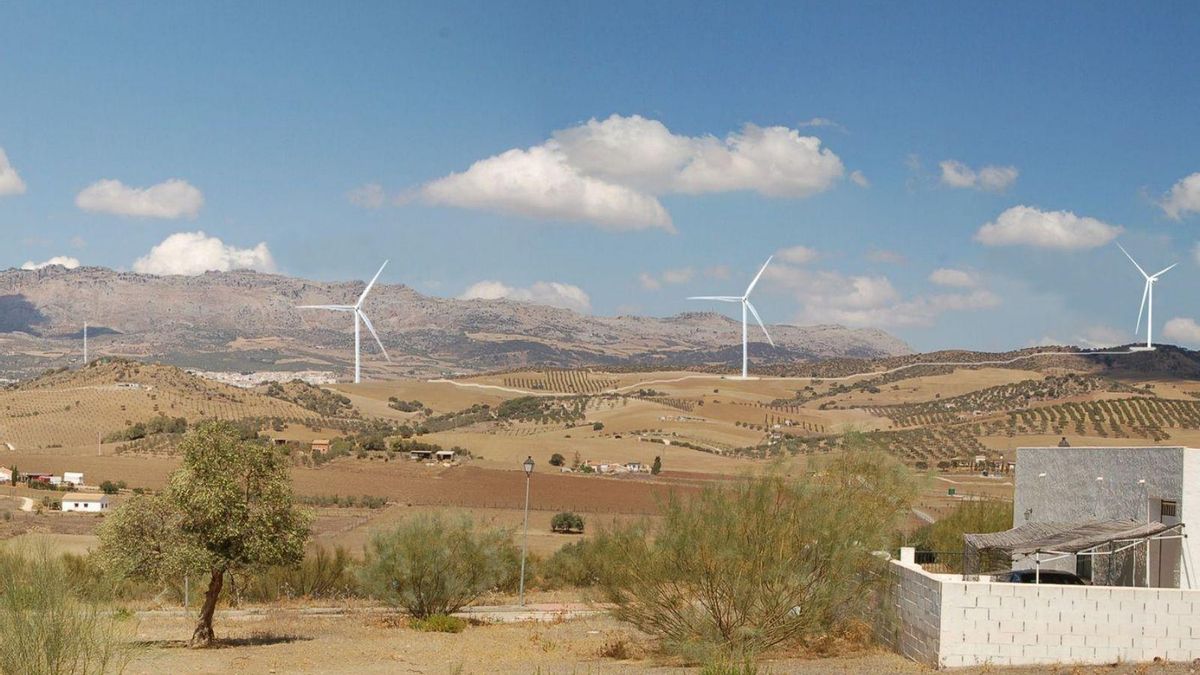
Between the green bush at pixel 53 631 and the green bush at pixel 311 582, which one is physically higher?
the green bush at pixel 53 631

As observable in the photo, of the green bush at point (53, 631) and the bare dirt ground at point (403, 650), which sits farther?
the bare dirt ground at point (403, 650)

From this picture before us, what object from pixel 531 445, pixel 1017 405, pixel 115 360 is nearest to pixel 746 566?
pixel 531 445

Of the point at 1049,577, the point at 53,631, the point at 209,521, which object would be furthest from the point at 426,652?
the point at 53,631

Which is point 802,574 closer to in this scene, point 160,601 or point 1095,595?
point 1095,595

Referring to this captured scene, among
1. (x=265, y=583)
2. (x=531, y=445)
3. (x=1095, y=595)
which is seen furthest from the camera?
(x=531, y=445)

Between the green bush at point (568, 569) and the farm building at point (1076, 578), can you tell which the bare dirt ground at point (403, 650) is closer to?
the farm building at point (1076, 578)

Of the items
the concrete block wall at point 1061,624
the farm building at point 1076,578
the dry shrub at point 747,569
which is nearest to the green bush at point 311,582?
the dry shrub at point 747,569

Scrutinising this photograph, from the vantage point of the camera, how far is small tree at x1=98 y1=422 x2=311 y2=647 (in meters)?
30.9

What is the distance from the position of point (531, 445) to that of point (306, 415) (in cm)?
4218

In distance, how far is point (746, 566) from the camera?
89.4 feet

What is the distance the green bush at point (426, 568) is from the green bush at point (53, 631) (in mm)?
21230

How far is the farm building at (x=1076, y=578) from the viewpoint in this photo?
24.0m

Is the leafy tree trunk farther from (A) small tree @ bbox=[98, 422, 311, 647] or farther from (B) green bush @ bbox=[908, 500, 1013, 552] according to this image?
(B) green bush @ bbox=[908, 500, 1013, 552]

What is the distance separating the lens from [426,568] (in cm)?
4078
